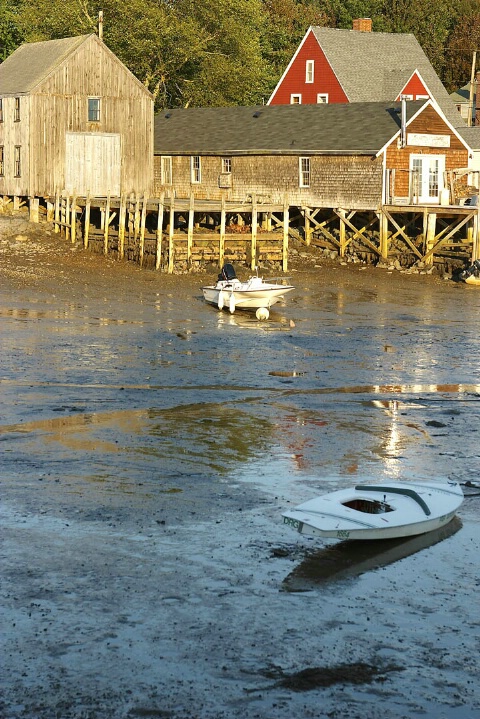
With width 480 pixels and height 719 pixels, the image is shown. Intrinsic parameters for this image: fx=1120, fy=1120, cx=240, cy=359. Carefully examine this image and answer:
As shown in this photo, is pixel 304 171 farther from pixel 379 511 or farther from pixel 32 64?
pixel 379 511

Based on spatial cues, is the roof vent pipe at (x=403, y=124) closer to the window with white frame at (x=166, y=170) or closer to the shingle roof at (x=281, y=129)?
the shingle roof at (x=281, y=129)

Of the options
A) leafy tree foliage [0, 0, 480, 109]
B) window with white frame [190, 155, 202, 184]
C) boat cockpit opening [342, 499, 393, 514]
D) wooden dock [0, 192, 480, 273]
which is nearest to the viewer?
boat cockpit opening [342, 499, 393, 514]

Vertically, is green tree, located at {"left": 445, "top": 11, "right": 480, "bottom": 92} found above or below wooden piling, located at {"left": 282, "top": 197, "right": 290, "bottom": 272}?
above

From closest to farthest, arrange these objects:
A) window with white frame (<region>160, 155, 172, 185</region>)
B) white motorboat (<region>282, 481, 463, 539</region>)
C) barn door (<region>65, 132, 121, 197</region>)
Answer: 1. white motorboat (<region>282, 481, 463, 539</region>)
2. barn door (<region>65, 132, 121, 197</region>)
3. window with white frame (<region>160, 155, 172, 185</region>)

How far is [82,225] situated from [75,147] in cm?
329

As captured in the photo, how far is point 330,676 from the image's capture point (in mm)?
9070

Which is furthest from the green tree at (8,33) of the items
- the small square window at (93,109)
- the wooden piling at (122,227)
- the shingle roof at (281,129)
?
the wooden piling at (122,227)

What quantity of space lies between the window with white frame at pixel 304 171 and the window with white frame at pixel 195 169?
6.10m

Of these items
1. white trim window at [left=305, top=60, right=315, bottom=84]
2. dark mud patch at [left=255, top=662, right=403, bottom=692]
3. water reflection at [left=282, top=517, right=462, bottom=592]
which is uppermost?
white trim window at [left=305, top=60, right=315, bottom=84]

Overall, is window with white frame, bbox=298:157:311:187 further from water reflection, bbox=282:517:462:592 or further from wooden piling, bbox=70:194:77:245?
water reflection, bbox=282:517:462:592

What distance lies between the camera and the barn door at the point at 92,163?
152 ft

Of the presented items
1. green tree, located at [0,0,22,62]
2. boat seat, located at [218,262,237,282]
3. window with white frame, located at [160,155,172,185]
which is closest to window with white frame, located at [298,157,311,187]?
window with white frame, located at [160,155,172,185]

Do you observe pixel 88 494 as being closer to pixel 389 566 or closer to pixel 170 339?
pixel 389 566

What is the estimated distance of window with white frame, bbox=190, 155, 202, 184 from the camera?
5106cm
